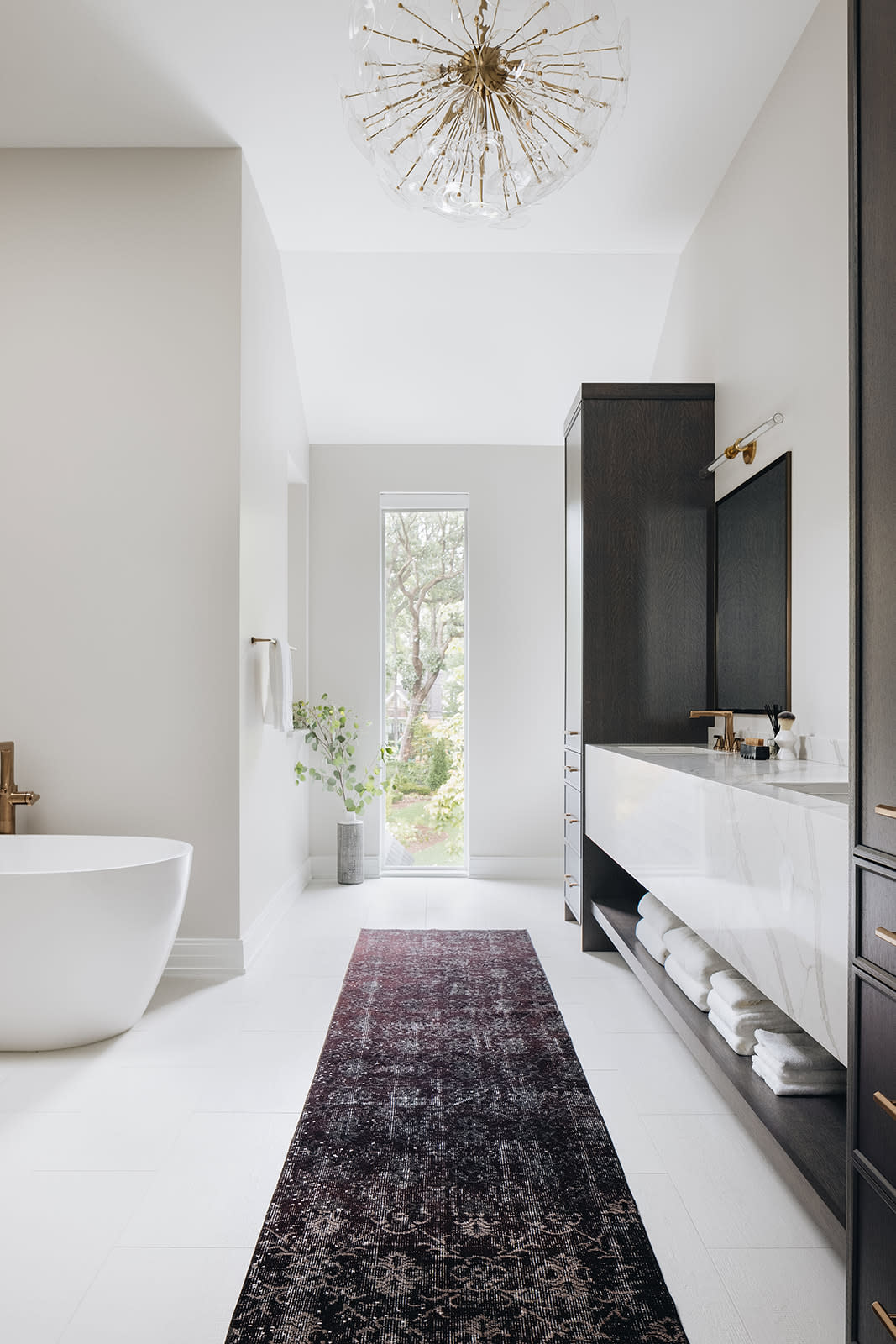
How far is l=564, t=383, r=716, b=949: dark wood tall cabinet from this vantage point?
11.9ft

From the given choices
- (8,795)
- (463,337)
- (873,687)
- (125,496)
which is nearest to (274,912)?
(8,795)

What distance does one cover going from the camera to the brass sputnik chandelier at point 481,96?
7.00ft

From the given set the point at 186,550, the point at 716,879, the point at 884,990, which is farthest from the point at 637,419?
the point at 884,990

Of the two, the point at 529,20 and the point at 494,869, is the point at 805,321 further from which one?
the point at 494,869

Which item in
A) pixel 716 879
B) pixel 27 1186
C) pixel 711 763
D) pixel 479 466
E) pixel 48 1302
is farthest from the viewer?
pixel 479 466

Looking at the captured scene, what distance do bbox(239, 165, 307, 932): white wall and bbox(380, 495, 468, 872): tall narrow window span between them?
0.74 metres

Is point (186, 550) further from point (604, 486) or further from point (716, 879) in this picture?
point (716, 879)

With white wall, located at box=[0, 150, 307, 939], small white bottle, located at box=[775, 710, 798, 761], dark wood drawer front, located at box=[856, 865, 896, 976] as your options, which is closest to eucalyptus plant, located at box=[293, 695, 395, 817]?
white wall, located at box=[0, 150, 307, 939]

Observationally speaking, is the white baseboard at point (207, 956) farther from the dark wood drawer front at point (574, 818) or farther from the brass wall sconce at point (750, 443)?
the brass wall sconce at point (750, 443)

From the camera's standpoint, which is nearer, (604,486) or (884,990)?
(884,990)

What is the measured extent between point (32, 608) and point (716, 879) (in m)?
2.62

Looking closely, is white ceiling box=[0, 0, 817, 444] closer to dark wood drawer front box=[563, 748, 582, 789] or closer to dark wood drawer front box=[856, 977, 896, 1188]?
dark wood drawer front box=[563, 748, 582, 789]

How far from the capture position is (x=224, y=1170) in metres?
1.96

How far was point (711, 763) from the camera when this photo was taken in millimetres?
2654
